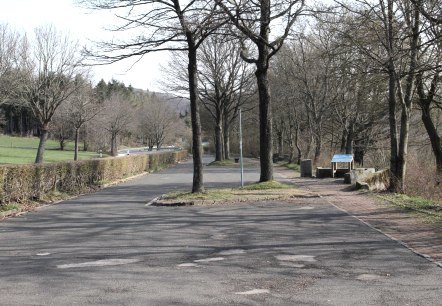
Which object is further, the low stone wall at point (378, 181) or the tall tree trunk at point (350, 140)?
the tall tree trunk at point (350, 140)

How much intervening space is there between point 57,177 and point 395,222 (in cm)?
1287

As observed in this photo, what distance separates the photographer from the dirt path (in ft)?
27.5

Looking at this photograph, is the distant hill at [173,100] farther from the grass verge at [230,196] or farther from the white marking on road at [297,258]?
the white marking on road at [297,258]

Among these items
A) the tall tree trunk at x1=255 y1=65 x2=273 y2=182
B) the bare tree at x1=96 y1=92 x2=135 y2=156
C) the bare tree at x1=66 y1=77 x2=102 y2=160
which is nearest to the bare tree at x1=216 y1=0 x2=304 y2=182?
the tall tree trunk at x1=255 y1=65 x2=273 y2=182

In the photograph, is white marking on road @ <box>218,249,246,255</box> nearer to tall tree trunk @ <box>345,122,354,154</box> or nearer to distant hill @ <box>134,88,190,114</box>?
tall tree trunk @ <box>345,122,354,154</box>

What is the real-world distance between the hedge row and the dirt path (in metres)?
9.41

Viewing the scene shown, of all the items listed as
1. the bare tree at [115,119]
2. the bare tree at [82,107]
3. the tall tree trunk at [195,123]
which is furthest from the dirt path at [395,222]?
the bare tree at [115,119]

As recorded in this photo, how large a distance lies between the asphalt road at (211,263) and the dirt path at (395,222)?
32 centimetres

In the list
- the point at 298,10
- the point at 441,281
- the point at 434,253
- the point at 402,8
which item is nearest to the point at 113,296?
the point at 441,281

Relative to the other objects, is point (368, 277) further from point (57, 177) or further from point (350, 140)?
point (350, 140)

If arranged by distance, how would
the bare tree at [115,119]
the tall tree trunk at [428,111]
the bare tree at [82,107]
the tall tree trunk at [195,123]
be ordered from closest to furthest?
the tall tree trunk at [195,123] → the tall tree trunk at [428,111] → the bare tree at [82,107] → the bare tree at [115,119]

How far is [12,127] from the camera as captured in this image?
4476 inches

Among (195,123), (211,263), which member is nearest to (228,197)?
(195,123)

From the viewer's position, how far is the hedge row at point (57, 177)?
1504cm
